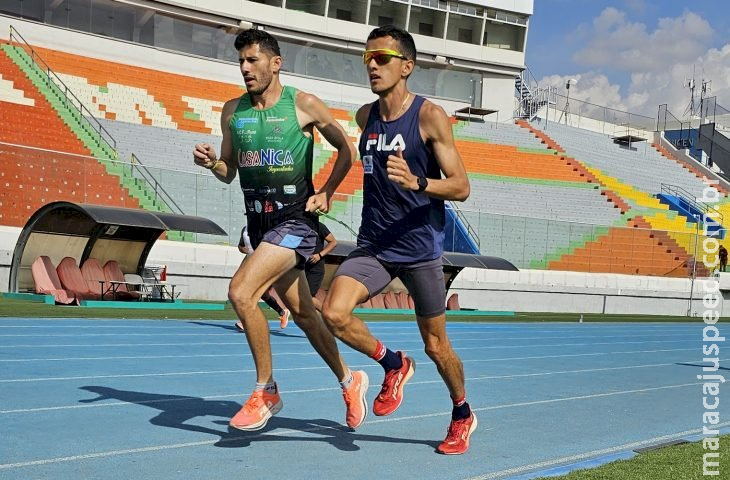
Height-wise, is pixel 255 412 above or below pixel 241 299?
below

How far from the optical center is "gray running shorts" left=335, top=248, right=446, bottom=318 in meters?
5.79

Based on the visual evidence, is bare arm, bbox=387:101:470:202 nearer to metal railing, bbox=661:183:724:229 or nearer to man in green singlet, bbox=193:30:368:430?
man in green singlet, bbox=193:30:368:430

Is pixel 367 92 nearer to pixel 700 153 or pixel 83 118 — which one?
pixel 83 118

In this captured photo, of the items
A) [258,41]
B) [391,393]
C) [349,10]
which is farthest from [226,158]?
[349,10]

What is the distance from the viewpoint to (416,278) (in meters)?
5.80

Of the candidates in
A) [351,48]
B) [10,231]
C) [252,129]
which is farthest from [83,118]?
[252,129]

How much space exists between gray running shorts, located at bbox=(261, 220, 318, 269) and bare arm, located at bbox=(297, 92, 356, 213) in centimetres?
19

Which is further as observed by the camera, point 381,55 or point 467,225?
point 467,225

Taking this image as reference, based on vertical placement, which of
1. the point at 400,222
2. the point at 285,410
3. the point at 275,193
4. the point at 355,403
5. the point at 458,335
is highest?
the point at 275,193

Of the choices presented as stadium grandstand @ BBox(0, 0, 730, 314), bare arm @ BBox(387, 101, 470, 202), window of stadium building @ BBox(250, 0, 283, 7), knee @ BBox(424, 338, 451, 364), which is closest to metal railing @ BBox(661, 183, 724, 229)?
stadium grandstand @ BBox(0, 0, 730, 314)

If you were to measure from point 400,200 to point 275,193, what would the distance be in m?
0.83

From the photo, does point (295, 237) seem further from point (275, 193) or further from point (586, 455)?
point (586, 455)

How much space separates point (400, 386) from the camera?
19.9ft

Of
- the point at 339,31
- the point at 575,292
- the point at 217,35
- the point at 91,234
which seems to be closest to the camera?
the point at 91,234
